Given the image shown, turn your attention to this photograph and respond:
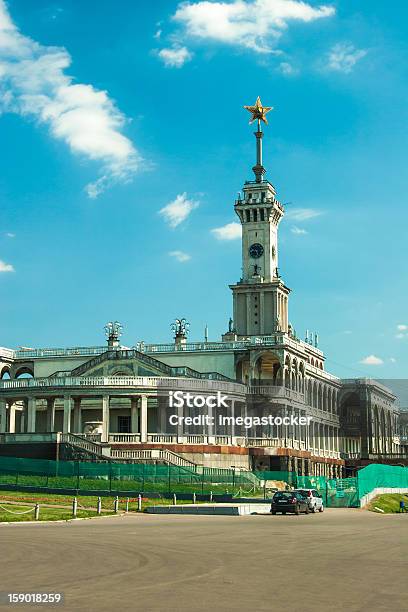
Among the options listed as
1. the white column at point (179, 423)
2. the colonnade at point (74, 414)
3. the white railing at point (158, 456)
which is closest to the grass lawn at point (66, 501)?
the white railing at point (158, 456)

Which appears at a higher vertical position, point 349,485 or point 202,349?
point 202,349

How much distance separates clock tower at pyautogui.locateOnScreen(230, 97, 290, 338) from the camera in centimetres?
11825

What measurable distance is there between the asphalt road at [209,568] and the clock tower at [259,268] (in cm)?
8492

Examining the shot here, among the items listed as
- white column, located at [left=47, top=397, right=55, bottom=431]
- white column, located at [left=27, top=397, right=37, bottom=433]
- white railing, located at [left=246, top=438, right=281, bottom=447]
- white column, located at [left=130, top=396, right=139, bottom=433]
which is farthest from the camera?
white railing, located at [left=246, top=438, right=281, bottom=447]

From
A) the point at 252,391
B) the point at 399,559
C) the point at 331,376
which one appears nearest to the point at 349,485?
the point at 252,391

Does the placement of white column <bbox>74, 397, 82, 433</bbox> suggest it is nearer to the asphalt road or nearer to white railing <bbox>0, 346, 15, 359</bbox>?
white railing <bbox>0, 346, 15, 359</bbox>

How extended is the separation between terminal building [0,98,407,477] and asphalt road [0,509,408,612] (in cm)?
4252

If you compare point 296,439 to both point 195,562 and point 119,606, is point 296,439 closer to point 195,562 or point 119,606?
point 195,562

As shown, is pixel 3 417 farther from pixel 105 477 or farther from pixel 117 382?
pixel 105 477

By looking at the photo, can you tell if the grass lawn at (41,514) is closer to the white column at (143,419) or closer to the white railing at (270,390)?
the white column at (143,419)

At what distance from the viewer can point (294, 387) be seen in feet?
349

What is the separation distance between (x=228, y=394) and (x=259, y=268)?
1257 inches

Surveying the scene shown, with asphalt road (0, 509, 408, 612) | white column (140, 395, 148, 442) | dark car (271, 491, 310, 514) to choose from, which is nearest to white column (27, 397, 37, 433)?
white column (140, 395, 148, 442)

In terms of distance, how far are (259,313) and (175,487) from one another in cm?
5867
